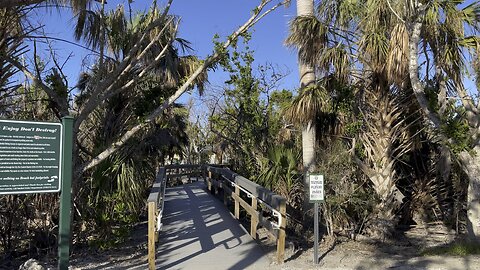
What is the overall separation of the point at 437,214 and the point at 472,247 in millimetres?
4749

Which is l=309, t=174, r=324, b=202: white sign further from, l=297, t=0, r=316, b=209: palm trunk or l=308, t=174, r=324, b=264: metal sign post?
l=297, t=0, r=316, b=209: palm trunk

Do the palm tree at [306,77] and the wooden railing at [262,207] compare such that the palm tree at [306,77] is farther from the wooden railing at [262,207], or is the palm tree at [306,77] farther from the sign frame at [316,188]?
the sign frame at [316,188]

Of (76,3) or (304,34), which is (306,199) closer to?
(304,34)

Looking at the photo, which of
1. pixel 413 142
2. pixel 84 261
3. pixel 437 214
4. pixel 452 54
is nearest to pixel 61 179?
pixel 84 261

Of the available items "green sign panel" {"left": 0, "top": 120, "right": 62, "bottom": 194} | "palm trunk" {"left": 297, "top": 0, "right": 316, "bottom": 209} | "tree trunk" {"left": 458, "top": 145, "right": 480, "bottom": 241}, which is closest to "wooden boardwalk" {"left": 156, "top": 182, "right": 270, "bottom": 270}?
"palm trunk" {"left": 297, "top": 0, "right": 316, "bottom": 209}

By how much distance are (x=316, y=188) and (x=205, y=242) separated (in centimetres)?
253

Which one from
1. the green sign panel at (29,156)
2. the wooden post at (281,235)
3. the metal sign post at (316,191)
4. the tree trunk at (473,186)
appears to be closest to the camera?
the green sign panel at (29,156)

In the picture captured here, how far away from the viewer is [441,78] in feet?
32.4

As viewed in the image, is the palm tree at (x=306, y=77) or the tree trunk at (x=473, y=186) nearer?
the tree trunk at (x=473, y=186)

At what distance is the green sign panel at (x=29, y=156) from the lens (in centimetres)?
449

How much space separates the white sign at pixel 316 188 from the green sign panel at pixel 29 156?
13.0 feet

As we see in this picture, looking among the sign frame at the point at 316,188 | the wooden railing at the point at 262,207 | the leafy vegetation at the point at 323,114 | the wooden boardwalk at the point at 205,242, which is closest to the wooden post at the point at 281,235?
the wooden railing at the point at 262,207

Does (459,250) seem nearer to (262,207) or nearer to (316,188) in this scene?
(316,188)

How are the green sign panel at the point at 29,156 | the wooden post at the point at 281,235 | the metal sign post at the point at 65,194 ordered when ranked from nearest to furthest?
the green sign panel at the point at 29,156
the metal sign post at the point at 65,194
the wooden post at the point at 281,235
